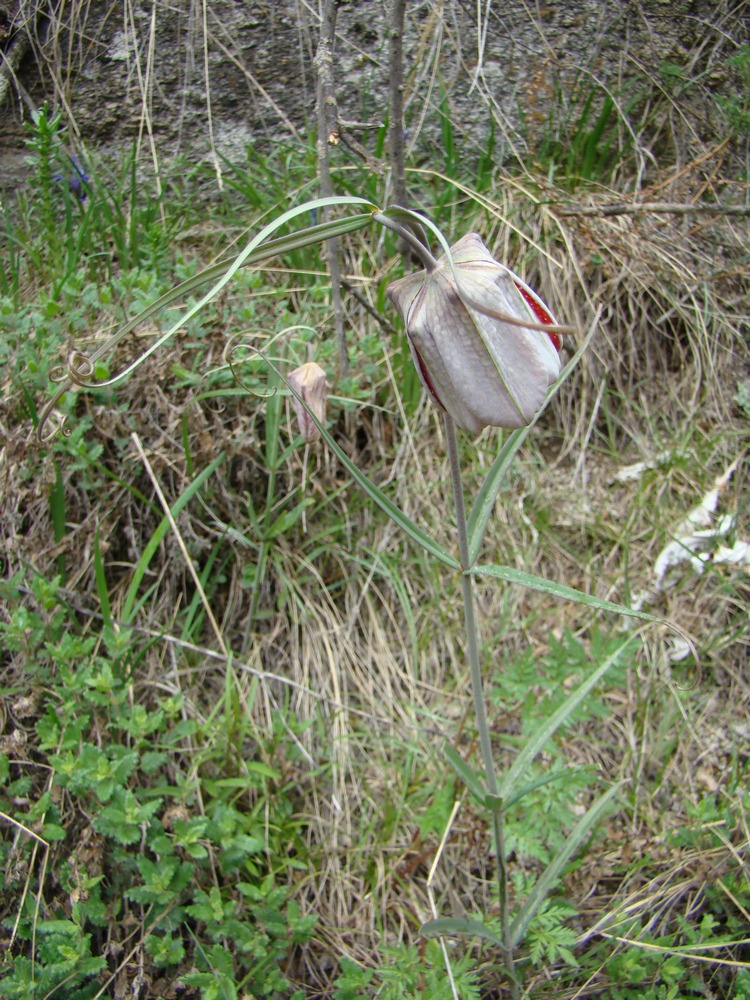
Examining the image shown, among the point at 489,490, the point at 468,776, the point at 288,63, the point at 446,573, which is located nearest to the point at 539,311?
the point at 489,490

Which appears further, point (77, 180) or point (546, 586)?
point (77, 180)

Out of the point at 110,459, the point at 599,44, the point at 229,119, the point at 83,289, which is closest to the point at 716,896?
the point at 110,459

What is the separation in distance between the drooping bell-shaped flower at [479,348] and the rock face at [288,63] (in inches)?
46.0

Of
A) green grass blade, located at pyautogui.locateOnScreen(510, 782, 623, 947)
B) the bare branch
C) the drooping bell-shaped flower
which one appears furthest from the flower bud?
green grass blade, located at pyautogui.locateOnScreen(510, 782, 623, 947)

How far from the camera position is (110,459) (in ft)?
4.58

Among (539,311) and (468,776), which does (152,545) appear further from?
(539,311)

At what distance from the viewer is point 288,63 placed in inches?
69.8

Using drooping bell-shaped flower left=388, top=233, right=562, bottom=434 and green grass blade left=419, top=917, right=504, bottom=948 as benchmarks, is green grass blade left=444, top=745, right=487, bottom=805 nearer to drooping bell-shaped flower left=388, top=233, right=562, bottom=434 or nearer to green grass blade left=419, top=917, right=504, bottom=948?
green grass blade left=419, top=917, right=504, bottom=948

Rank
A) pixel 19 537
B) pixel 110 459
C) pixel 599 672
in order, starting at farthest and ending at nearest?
pixel 110 459, pixel 19 537, pixel 599 672

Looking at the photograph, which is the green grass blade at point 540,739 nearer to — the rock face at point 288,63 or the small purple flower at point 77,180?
the rock face at point 288,63

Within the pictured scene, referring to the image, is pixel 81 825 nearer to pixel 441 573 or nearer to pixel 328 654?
pixel 328 654

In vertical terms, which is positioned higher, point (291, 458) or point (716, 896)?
point (291, 458)

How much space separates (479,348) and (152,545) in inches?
31.2

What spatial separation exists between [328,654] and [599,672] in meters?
0.52
